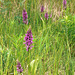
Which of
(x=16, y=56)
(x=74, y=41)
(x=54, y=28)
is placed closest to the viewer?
(x=16, y=56)

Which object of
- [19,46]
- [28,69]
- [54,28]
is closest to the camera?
[28,69]

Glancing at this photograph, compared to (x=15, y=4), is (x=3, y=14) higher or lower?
lower

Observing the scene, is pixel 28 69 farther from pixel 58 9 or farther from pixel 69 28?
pixel 58 9

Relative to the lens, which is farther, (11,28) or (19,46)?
(11,28)

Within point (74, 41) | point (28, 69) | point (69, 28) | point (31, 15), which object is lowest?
point (28, 69)

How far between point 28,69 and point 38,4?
2.33 metres

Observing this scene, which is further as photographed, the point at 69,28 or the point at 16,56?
the point at 69,28

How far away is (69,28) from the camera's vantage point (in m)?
2.47

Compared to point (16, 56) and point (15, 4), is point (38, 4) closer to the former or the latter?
point (15, 4)

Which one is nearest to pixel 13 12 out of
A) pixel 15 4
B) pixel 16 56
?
pixel 15 4

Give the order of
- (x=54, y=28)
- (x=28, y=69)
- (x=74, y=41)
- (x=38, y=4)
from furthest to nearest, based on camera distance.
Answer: (x=38, y=4) → (x=54, y=28) → (x=74, y=41) → (x=28, y=69)

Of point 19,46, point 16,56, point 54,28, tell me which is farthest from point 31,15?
point 16,56

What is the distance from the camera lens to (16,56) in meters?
1.79

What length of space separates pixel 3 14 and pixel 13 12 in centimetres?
22
